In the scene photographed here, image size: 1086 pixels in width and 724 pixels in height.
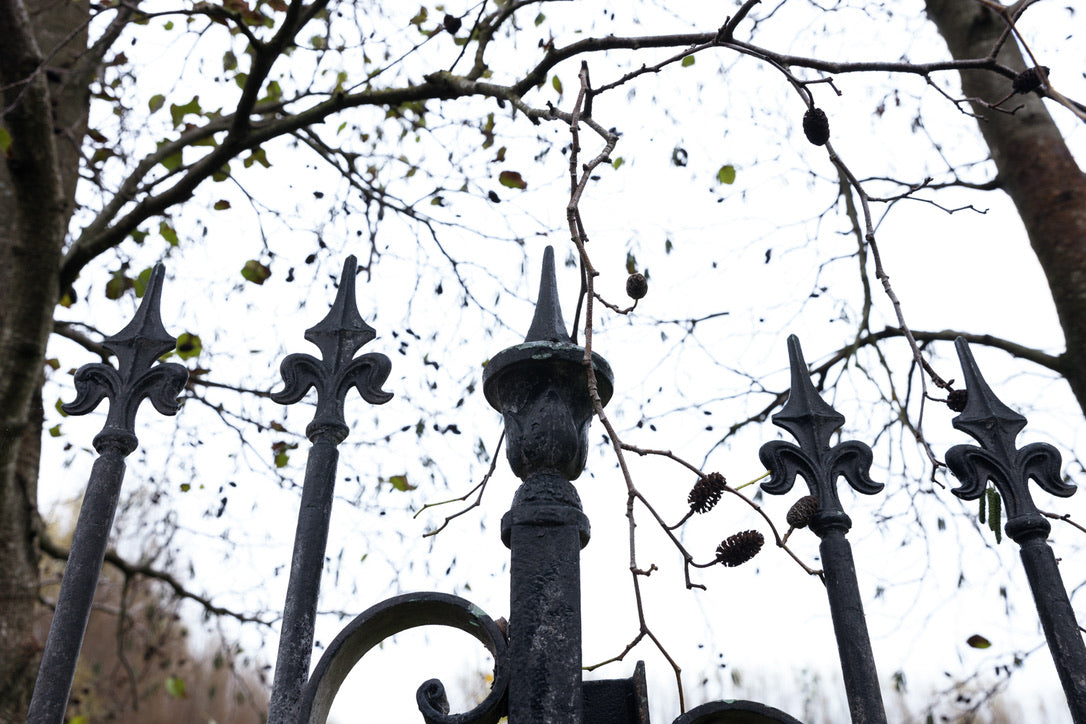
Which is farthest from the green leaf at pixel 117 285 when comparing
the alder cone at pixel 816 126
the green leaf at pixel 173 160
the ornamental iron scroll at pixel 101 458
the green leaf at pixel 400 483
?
the alder cone at pixel 816 126

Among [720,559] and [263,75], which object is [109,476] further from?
[263,75]

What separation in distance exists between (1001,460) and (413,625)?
1319 mm

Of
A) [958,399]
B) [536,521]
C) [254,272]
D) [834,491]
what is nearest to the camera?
[536,521]

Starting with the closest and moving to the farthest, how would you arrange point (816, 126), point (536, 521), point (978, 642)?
point (536, 521), point (816, 126), point (978, 642)

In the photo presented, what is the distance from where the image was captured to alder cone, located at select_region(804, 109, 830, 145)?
1966mm

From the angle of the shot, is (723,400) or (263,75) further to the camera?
(723,400)

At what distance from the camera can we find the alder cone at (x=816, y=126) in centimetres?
197

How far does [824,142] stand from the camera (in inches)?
80.7

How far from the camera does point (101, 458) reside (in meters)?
1.90

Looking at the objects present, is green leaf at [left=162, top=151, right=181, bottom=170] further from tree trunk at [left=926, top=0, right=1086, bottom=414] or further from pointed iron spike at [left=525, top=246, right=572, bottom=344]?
tree trunk at [left=926, top=0, right=1086, bottom=414]

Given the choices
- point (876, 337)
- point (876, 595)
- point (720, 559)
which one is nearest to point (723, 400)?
point (876, 337)

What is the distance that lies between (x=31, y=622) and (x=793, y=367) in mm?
3777

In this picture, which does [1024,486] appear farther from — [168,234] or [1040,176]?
[168,234]

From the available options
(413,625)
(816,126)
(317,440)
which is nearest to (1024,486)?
(816,126)
